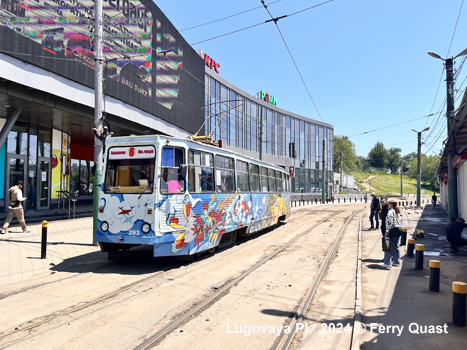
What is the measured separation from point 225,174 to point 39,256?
5.78 metres

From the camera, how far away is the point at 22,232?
12.5 metres

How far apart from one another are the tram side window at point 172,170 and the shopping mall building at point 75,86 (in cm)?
302

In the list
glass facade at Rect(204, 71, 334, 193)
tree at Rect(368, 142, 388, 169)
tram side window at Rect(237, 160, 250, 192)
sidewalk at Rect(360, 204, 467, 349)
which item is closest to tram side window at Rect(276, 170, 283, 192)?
tram side window at Rect(237, 160, 250, 192)

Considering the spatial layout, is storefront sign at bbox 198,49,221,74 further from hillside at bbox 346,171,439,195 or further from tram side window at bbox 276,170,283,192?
hillside at bbox 346,171,439,195

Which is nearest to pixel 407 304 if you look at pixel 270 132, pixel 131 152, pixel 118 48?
pixel 131 152

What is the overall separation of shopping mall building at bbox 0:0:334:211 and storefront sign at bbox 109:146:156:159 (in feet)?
5.88

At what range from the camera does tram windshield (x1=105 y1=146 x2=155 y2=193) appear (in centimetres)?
780

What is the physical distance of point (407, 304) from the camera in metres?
5.84

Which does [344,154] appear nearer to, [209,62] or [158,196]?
[209,62]

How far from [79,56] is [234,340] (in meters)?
16.3

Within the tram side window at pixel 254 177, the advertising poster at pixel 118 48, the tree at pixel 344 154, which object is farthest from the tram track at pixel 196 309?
the tree at pixel 344 154

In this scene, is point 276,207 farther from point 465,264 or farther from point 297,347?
point 297,347

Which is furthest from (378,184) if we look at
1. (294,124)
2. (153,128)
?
(153,128)

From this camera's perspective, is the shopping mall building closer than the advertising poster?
No
